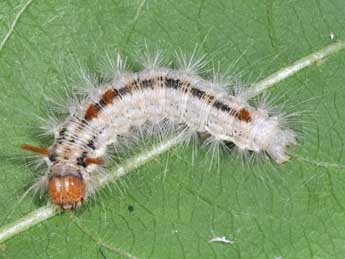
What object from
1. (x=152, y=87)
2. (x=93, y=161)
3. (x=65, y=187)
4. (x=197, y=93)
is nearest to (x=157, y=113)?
(x=152, y=87)

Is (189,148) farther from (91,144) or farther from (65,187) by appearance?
(65,187)

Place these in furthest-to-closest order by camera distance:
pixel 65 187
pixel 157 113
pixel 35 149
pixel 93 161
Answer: pixel 157 113 < pixel 93 161 < pixel 65 187 < pixel 35 149

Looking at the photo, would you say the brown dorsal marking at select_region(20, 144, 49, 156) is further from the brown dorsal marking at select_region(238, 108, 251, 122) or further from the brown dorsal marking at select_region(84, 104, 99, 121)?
the brown dorsal marking at select_region(238, 108, 251, 122)

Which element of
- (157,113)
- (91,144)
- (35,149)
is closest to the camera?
(35,149)

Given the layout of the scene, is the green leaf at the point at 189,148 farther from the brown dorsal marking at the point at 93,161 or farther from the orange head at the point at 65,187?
the brown dorsal marking at the point at 93,161

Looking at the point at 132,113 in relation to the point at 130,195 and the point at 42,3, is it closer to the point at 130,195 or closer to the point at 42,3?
the point at 130,195

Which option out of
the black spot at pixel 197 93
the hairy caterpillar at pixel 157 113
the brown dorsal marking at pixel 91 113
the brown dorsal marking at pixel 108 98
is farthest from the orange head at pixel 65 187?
the black spot at pixel 197 93
